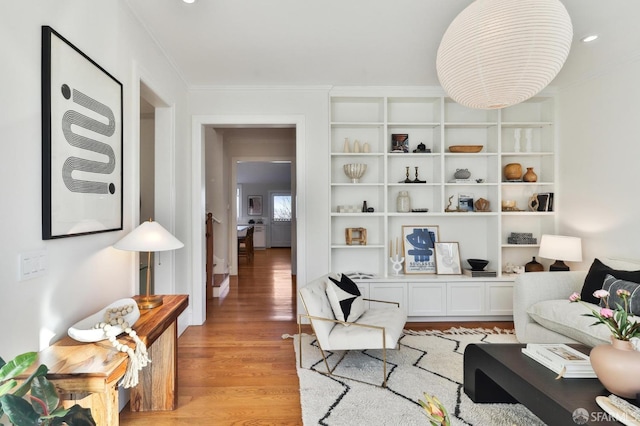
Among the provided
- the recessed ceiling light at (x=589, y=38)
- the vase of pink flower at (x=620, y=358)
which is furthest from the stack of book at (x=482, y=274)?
the recessed ceiling light at (x=589, y=38)

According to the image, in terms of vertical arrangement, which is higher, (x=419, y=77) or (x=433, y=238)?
(x=419, y=77)

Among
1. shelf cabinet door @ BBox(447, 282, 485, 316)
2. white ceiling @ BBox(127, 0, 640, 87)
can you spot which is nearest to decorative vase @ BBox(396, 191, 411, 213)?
shelf cabinet door @ BBox(447, 282, 485, 316)

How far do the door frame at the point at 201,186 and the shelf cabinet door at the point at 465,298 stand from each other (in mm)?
1652

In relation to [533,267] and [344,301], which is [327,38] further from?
[533,267]

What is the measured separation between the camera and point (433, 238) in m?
4.23

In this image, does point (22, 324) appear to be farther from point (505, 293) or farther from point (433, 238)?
point (505, 293)

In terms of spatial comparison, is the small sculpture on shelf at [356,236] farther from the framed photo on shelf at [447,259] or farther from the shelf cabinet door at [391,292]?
the framed photo on shelf at [447,259]

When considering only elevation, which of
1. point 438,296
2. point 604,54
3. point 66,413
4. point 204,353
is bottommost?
point 204,353

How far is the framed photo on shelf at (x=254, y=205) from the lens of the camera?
40.7 ft

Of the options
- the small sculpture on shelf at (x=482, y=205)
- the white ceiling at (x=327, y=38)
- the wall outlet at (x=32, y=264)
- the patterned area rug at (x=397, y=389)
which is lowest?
the patterned area rug at (x=397, y=389)

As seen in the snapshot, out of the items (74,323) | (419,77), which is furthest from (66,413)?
(419,77)

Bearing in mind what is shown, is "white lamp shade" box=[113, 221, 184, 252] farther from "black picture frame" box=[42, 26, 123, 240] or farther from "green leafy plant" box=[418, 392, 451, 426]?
"green leafy plant" box=[418, 392, 451, 426]

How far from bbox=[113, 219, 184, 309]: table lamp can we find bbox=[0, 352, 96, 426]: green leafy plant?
1048 millimetres

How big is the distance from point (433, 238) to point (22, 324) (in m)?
3.79
